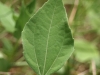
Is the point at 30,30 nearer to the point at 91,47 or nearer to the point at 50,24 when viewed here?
the point at 50,24

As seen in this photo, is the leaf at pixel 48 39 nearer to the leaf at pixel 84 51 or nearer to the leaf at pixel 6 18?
the leaf at pixel 6 18

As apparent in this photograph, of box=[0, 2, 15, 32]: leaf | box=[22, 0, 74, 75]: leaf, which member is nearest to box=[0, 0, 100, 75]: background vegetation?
box=[0, 2, 15, 32]: leaf

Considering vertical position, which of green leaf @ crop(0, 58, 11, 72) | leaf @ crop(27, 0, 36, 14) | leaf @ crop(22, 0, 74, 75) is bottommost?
green leaf @ crop(0, 58, 11, 72)

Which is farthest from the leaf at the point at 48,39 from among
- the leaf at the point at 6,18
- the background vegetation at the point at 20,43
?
the leaf at the point at 6,18

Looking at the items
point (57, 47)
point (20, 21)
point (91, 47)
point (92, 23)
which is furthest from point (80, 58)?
point (57, 47)

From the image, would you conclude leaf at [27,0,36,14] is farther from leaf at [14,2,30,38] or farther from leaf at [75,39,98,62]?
leaf at [75,39,98,62]

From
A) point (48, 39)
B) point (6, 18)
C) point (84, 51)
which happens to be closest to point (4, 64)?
point (6, 18)
